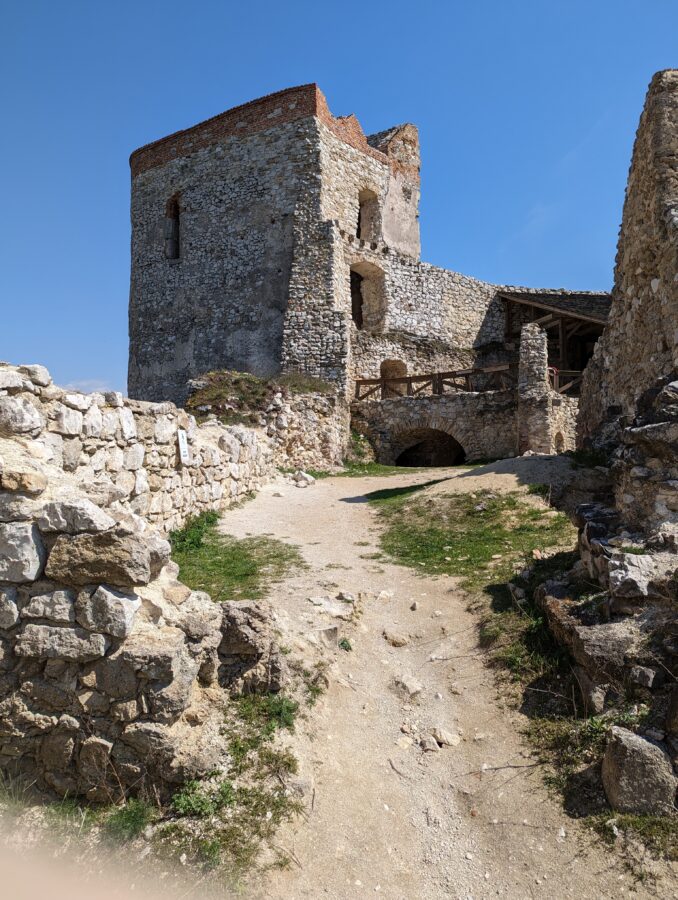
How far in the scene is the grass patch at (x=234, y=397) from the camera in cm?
1439

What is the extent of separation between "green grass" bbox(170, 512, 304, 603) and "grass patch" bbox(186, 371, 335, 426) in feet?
17.6

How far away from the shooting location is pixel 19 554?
379cm

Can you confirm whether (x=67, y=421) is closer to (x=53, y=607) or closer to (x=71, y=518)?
(x=71, y=518)

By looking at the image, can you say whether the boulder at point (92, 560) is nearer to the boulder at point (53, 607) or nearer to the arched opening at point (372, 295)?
the boulder at point (53, 607)

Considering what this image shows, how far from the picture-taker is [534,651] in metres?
4.92

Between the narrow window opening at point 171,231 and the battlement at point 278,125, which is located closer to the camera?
the battlement at point 278,125

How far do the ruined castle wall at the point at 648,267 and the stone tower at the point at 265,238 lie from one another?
12339 mm

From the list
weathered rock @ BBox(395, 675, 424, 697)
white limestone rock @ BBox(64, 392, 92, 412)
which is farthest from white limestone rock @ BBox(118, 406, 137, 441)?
weathered rock @ BBox(395, 675, 424, 697)

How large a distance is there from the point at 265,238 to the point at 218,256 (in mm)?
2164

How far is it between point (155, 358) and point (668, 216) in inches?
838

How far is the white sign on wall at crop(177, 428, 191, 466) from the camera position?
8.94 m

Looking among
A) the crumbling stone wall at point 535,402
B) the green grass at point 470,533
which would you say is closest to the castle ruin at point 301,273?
the crumbling stone wall at point 535,402

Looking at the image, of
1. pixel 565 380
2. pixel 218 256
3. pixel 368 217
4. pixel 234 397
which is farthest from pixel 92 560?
pixel 368 217

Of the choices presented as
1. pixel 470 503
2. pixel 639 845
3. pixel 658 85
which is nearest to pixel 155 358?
pixel 470 503
